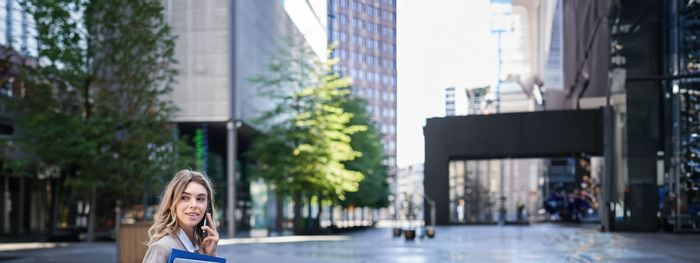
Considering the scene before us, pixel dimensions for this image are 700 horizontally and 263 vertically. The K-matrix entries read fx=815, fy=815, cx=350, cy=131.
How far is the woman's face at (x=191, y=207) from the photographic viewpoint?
3.36m

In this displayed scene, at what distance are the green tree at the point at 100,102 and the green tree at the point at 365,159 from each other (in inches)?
502

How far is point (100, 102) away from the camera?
3178 centimetres

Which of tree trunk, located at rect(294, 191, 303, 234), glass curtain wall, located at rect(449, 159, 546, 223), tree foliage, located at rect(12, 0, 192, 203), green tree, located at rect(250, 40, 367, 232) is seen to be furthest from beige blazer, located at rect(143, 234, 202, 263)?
glass curtain wall, located at rect(449, 159, 546, 223)

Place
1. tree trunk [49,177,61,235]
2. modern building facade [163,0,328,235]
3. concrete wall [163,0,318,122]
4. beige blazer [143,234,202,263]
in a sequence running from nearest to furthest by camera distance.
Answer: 1. beige blazer [143,234,202,263]
2. tree trunk [49,177,61,235]
3. modern building facade [163,0,328,235]
4. concrete wall [163,0,318,122]

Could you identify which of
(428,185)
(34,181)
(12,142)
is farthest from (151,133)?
(428,185)

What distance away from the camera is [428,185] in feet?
171

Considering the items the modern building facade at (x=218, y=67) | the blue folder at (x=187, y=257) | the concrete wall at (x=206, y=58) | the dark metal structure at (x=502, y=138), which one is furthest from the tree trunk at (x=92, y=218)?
the blue folder at (x=187, y=257)

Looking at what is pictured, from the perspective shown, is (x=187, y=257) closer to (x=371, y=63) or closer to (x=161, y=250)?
(x=161, y=250)

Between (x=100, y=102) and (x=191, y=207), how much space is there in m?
29.9

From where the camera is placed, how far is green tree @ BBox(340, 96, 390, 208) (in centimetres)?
4562

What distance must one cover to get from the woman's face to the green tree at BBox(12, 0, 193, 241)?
2740cm

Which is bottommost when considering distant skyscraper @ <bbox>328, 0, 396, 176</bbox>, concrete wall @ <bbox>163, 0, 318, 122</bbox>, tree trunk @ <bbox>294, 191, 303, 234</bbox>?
tree trunk @ <bbox>294, 191, 303, 234</bbox>

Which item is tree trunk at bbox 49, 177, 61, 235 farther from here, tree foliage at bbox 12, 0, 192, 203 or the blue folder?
the blue folder

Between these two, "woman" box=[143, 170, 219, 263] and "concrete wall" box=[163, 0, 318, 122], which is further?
"concrete wall" box=[163, 0, 318, 122]
